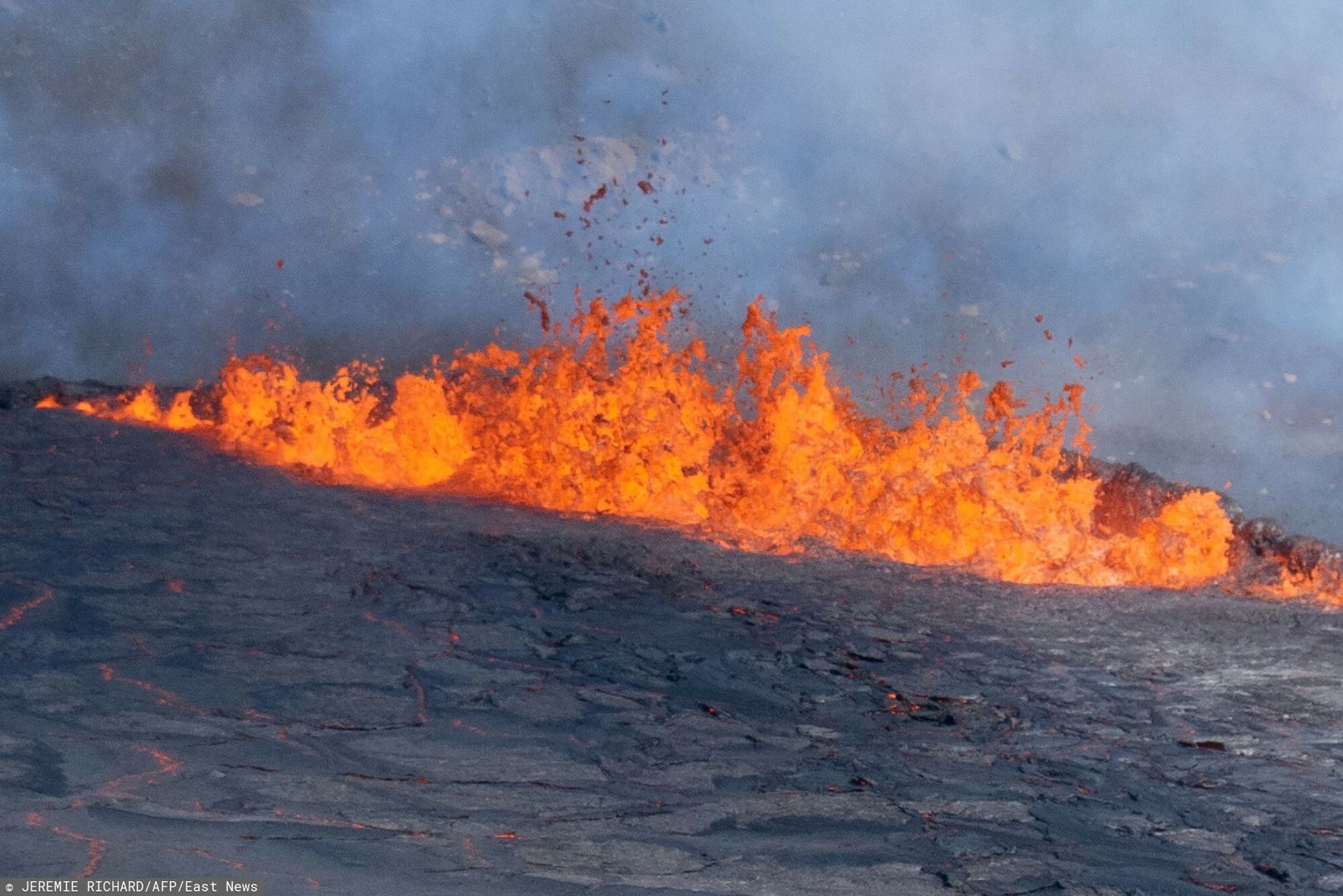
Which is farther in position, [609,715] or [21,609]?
[21,609]

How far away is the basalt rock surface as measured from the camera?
3.37 meters

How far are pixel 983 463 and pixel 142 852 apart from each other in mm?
8367

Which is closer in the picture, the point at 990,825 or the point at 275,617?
the point at 990,825

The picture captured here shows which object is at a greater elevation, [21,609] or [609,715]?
[21,609]

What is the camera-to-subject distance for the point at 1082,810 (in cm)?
403

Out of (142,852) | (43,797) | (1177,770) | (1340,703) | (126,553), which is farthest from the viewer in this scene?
(126,553)

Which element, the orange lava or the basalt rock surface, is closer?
the basalt rock surface

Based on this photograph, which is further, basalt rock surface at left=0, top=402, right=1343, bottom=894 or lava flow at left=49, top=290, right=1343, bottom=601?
lava flow at left=49, top=290, right=1343, bottom=601

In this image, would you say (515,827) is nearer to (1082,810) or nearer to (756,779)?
(756,779)

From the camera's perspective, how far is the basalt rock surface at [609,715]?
3.37m

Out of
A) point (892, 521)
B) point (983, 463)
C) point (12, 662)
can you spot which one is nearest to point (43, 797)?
point (12, 662)

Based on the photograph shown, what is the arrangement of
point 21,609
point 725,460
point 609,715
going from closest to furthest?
1. point 609,715
2. point 21,609
3. point 725,460

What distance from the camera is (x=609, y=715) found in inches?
189

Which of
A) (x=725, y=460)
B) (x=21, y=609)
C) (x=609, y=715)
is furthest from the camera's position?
(x=725, y=460)
